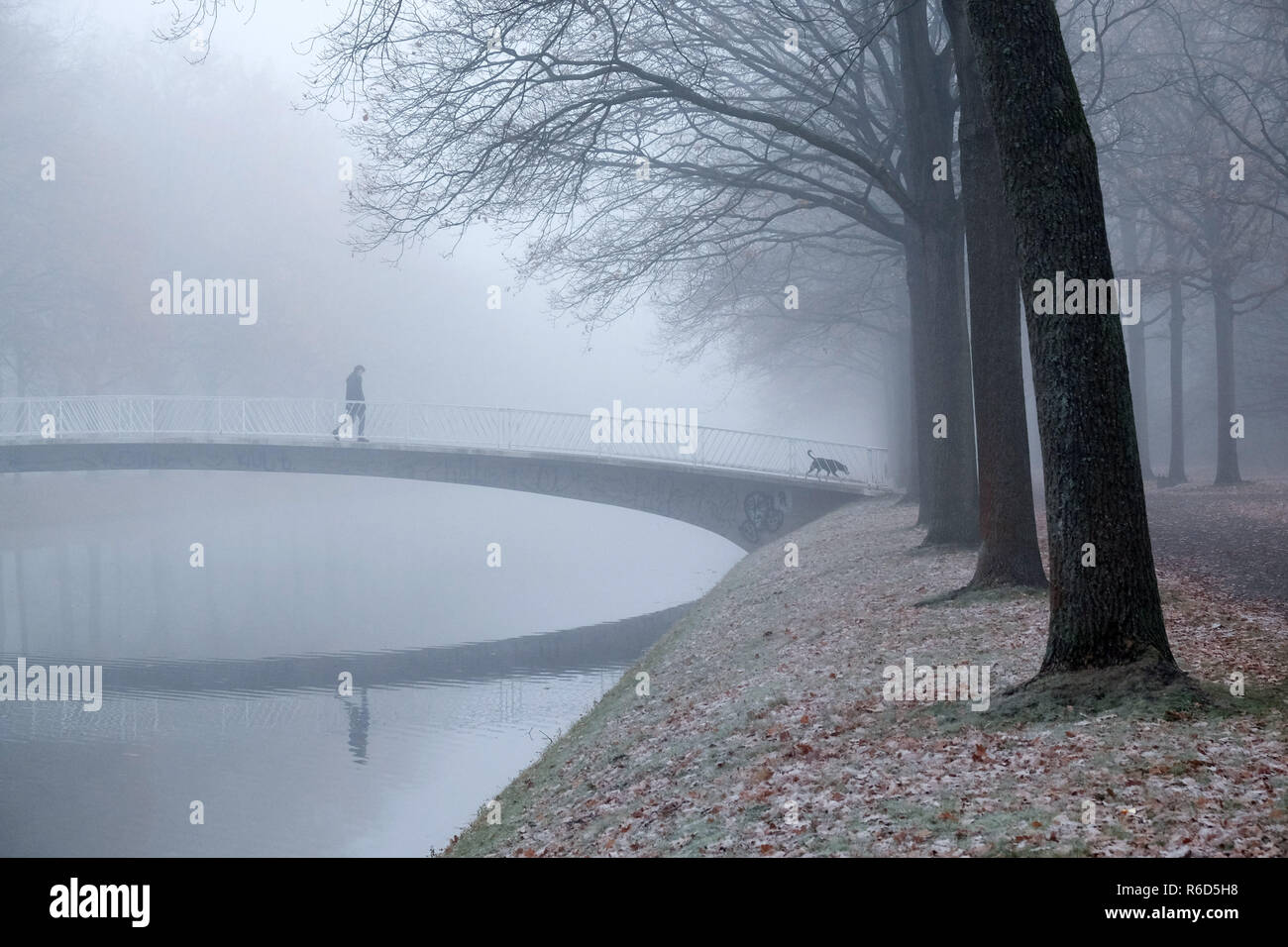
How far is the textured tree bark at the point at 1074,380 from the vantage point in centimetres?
716

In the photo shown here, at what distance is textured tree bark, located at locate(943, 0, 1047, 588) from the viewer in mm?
11742

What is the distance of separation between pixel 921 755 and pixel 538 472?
2424cm

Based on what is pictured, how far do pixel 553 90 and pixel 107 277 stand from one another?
32618mm

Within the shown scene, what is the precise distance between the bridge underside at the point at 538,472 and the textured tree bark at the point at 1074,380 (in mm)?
21743

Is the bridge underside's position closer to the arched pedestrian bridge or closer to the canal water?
the arched pedestrian bridge

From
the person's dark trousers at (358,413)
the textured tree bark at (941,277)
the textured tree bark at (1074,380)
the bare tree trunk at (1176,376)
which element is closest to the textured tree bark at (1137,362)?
the bare tree trunk at (1176,376)

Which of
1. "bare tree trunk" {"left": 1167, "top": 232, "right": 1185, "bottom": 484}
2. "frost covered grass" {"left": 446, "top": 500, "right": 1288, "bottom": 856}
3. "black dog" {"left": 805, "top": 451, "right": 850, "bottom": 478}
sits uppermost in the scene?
"bare tree trunk" {"left": 1167, "top": 232, "right": 1185, "bottom": 484}

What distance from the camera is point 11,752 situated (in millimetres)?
15289

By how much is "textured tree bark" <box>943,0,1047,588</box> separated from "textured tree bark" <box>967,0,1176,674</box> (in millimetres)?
4366

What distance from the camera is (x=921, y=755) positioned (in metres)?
7.03

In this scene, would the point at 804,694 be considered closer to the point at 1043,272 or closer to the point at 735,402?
the point at 1043,272

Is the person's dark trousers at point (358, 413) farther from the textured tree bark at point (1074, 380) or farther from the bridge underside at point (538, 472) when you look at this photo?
the textured tree bark at point (1074, 380)

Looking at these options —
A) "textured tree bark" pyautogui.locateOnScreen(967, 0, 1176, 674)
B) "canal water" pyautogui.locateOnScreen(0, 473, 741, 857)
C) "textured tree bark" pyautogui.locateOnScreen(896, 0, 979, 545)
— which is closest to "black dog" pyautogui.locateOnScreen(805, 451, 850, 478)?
"canal water" pyautogui.locateOnScreen(0, 473, 741, 857)
